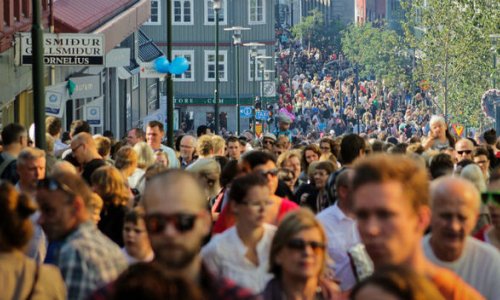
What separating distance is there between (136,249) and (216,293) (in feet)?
13.0

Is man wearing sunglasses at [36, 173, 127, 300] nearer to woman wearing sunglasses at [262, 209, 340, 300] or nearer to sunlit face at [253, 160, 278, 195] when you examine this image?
woman wearing sunglasses at [262, 209, 340, 300]

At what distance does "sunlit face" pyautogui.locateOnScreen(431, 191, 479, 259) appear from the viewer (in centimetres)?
842

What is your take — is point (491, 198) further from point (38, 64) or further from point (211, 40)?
point (211, 40)

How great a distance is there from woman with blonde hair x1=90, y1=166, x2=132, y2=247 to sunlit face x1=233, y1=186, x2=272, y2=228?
2.37m

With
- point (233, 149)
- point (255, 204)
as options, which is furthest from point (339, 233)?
point (233, 149)

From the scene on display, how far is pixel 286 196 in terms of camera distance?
52.4 ft

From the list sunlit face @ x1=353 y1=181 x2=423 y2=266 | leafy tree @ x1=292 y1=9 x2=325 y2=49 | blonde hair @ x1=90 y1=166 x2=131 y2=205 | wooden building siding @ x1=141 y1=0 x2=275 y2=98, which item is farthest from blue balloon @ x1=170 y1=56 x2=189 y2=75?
leafy tree @ x1=292 y1=9 x2=325 y2=49

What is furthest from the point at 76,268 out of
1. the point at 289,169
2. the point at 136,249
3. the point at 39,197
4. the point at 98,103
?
the point at 98,103

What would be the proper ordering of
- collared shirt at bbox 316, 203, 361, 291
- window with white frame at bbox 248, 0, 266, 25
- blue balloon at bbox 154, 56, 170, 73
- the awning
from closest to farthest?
collared shirt at bbox 316, 203, 361, 291
blue balloon at bbox 154, 56, 170, 73
the awning
window with white frame at bbox 248, 0, 266, 25

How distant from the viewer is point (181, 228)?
694cm

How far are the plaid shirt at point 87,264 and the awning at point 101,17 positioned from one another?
3526 cm

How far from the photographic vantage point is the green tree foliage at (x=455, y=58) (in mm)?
81000

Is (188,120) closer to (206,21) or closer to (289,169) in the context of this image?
(206,21)

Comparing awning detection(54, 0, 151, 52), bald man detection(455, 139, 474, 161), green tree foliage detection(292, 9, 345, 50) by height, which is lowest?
bald man detection(455, 139, 474, 161)
